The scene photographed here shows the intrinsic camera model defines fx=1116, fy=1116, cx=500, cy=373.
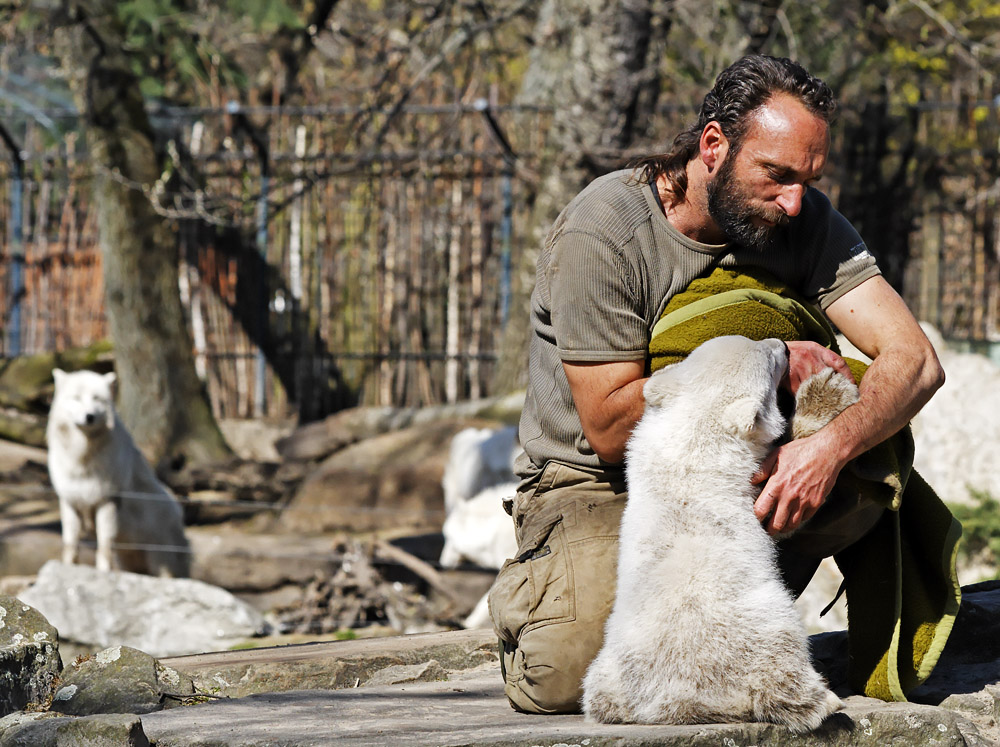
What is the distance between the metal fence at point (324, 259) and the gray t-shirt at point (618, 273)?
8381 mm

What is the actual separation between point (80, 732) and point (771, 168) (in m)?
2.23

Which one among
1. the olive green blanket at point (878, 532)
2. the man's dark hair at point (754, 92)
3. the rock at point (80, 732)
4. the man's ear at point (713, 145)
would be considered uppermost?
the man's dark hair at point (754, 92)

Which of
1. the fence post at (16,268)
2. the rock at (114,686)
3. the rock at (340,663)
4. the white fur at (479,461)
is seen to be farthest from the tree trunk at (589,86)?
the fence post at (16,268)

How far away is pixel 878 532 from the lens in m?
3.19

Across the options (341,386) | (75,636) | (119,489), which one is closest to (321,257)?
(341,386)

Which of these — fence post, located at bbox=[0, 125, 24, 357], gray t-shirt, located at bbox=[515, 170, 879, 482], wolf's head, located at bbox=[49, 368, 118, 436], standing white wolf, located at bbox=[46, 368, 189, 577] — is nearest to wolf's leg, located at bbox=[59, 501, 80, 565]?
standing white wolf, located at bbox=[46, 368, 189, 577]

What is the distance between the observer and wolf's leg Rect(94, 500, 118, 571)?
8188 mm

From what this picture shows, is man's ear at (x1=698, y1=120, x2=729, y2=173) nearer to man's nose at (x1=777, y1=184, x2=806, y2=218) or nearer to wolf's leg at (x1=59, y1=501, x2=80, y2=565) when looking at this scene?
man's nose at (x1=777, y1=184, x2=806, y2=218)

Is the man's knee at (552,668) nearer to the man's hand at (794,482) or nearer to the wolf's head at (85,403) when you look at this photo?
the man's hand at (794,482)

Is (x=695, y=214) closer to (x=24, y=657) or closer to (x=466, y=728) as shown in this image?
(x=466, y=728)

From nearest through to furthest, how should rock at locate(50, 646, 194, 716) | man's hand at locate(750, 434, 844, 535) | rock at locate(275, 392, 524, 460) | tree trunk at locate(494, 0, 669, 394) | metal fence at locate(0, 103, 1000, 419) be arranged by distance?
1. man's hand at locate(750, 434, 844, 535)
2. rock at locate(50, 646, 194, 716)
3. tree trunk at locate(494, 0, 669, 394)
4. rock at locate(275, 392, 524, 460)
5. metal fence at locate(0, 103, 1000, 419)

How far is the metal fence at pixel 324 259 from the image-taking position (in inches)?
479

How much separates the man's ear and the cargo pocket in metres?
1.11

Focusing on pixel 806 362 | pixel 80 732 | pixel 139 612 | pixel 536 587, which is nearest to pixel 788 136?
pixel 806 362
